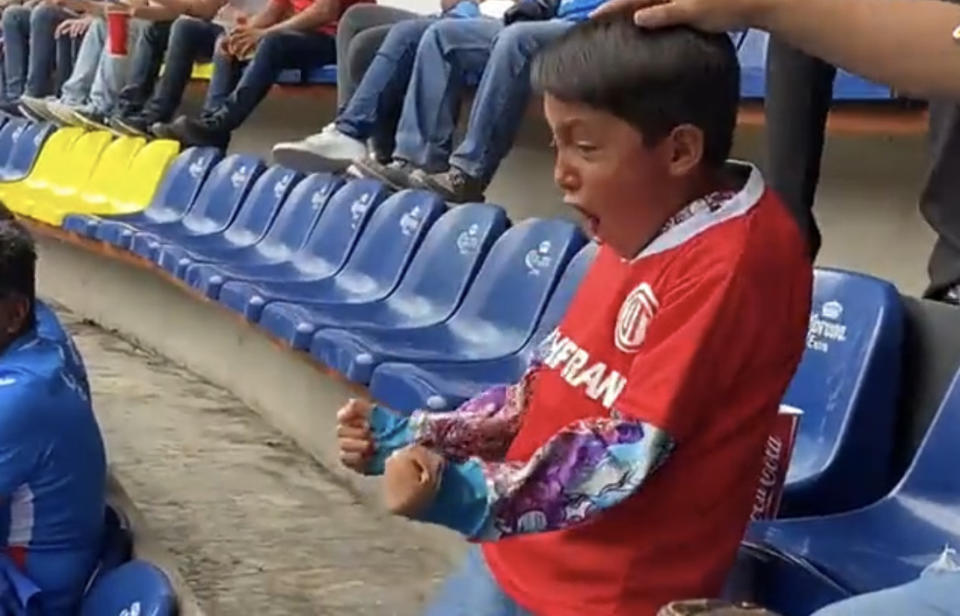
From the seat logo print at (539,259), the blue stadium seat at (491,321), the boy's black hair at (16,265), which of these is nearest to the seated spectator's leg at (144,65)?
the blue stadium seat at (491,321)

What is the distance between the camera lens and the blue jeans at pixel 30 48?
7.21 m

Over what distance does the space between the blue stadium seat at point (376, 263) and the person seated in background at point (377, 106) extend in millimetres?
445

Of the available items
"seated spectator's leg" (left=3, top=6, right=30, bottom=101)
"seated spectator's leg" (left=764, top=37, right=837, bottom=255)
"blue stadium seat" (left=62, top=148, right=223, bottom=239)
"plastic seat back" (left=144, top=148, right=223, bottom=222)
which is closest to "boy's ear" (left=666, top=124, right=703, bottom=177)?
"seated spectator's leg" (left=764, top=37, right=837, bottom=255)

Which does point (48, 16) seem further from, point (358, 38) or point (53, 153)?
point (358, 38)

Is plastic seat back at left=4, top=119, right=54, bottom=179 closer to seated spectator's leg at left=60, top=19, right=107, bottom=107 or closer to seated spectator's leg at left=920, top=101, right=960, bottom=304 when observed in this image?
seated spectator's leg at left=60, top=19, right=107, bottom=107

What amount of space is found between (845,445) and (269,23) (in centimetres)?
380

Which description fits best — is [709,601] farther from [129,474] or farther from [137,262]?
[137,262]

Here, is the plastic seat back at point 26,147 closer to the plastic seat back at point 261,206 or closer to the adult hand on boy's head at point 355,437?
the plastic seat back at point 261,206

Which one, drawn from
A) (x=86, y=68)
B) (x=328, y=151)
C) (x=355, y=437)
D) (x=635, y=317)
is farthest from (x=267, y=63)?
(x=635, y=317)

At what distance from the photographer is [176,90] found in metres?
5.80

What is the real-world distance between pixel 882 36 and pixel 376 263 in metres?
2.36

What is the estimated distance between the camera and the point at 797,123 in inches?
86.5

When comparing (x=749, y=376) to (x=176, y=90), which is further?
(x=176, y=90)

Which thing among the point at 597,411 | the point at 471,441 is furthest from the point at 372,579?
the point at 597,411
